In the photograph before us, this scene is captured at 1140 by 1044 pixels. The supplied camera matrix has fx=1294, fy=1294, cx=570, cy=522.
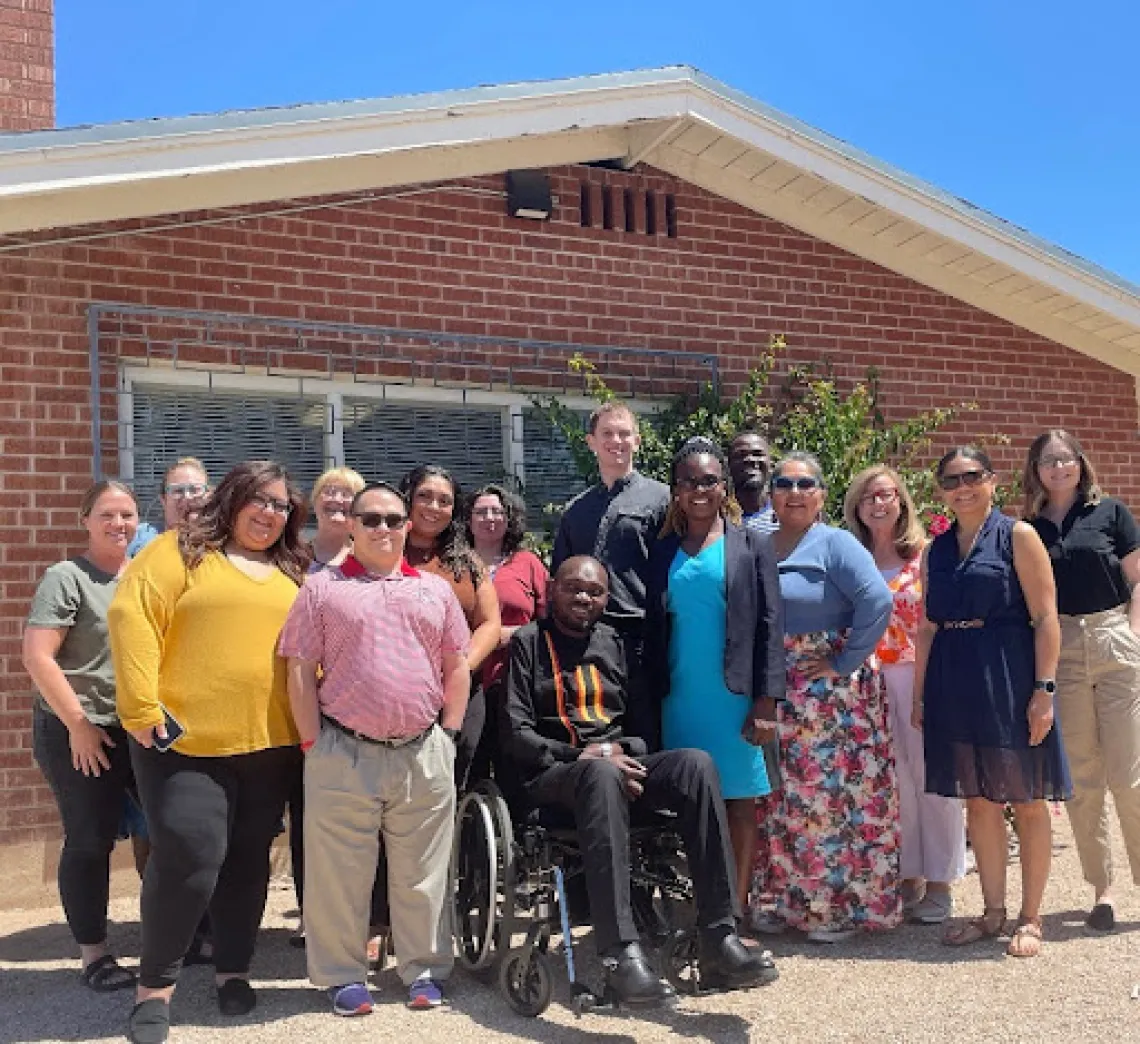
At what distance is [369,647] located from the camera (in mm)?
4215

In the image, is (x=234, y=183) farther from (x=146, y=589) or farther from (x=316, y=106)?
(x=146, y=589)

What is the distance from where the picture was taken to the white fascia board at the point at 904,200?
7113 mm

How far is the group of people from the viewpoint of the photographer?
13.5 feet

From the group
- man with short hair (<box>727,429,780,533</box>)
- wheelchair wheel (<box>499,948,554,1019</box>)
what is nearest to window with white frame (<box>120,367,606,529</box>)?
man with short hair (<box>727,429,780,533</box>)

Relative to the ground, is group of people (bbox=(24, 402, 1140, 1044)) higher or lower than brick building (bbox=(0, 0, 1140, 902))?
lower

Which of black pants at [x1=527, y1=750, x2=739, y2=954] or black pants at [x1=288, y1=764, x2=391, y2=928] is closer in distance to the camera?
black pants at [x1=527, y1=750, x2=739, y2=954]

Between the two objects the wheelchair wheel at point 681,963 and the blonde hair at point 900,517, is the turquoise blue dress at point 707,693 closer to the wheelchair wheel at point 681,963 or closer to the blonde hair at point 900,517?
the wheelchair wheel at point 681,963

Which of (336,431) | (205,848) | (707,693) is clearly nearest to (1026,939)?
(707,693)

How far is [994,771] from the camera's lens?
4.69 meters

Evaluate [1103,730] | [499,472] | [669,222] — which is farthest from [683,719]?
[669,222]

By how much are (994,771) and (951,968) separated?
0.71 metres

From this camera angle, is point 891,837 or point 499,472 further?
point 499,472

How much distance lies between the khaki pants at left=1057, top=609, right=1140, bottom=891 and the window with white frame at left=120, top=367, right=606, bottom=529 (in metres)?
2.97

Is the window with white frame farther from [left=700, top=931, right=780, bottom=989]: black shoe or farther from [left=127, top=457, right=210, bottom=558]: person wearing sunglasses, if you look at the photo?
[left=700, top=931, right=780, bottom=989]: black shoe
